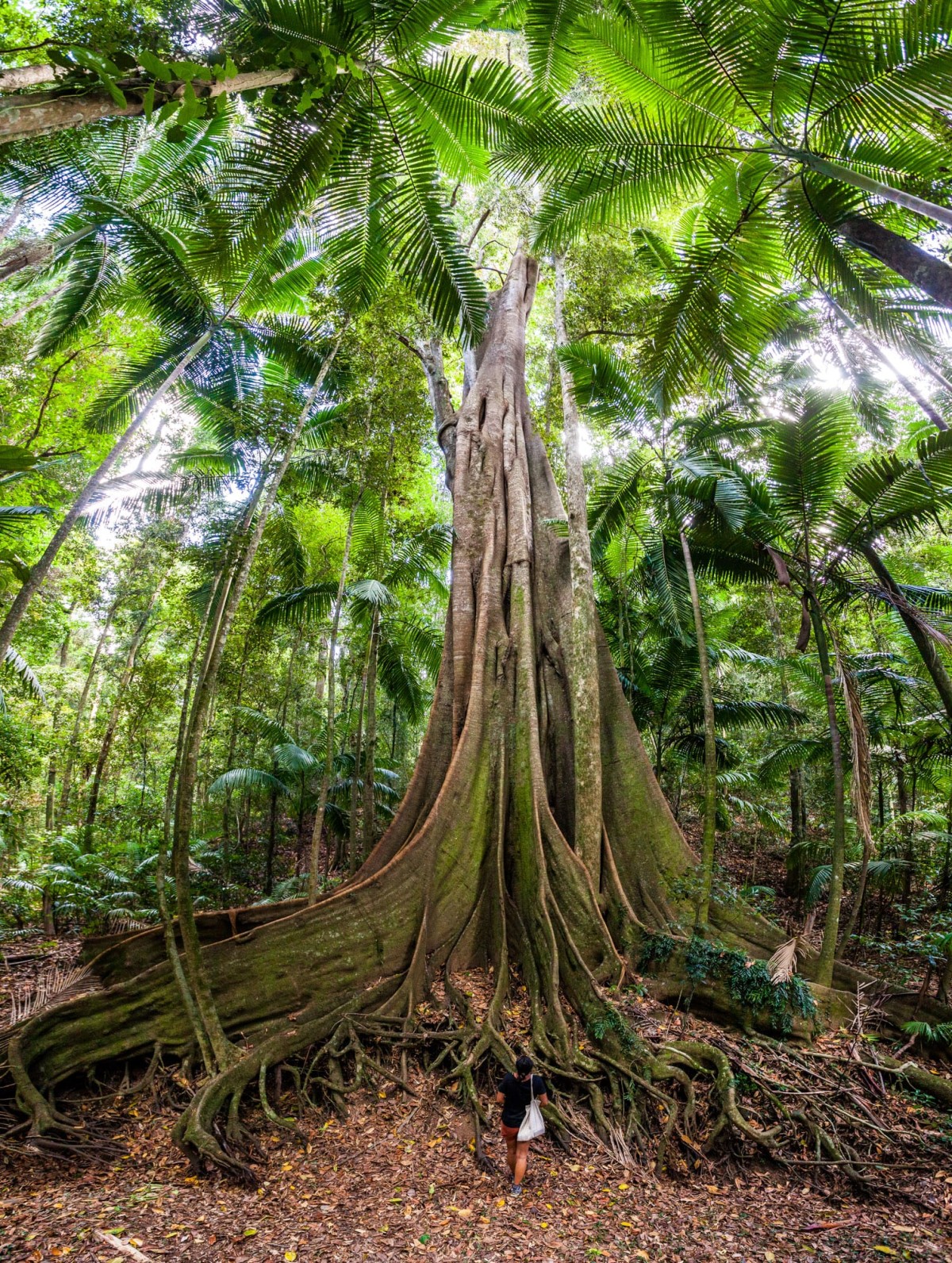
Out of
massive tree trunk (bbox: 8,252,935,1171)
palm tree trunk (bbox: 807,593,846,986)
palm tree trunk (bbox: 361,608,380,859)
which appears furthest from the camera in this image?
palm tree trunk (bbox: 361,608,380,859)

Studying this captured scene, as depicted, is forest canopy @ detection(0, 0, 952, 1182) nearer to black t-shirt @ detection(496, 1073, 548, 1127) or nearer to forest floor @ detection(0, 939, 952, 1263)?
forest floor @ detection(0, 939, 952, 1263)

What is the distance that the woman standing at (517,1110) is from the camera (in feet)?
11.3

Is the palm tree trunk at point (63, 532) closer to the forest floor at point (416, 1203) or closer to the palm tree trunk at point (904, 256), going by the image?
the forest floor at point (416, 1203)

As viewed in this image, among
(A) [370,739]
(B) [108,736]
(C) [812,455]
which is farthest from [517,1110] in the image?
(B) [108,736]

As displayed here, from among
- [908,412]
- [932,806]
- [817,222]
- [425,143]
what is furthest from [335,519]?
[932,806]

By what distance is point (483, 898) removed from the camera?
5527 millimetres

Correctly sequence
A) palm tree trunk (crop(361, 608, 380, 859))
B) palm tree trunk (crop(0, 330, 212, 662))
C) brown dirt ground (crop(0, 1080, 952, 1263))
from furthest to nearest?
palm tree trunk (crop(361, 608, 380, 859)) → palm tree trunk (crop(0, 330, 212, 662)) → brown dirt ground (crop(0, 1080, 952, 1263))

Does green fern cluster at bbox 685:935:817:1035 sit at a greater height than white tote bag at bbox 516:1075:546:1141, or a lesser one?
greater

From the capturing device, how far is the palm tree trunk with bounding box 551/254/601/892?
228 inches

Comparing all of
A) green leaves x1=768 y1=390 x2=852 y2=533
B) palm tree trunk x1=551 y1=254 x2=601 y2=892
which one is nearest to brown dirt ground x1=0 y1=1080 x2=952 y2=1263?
palm tree trunk x1=551 y1=254 x2=601 y2=892

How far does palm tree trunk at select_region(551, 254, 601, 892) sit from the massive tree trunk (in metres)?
0.26

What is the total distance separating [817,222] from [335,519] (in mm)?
9973

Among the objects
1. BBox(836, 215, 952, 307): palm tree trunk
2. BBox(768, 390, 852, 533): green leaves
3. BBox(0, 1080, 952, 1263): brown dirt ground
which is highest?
BBox(768, 390, 852, 533): green leaves

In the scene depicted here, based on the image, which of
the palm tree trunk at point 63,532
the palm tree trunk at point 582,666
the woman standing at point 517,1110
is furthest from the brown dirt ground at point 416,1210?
the palm tree trunk at point 63,532
